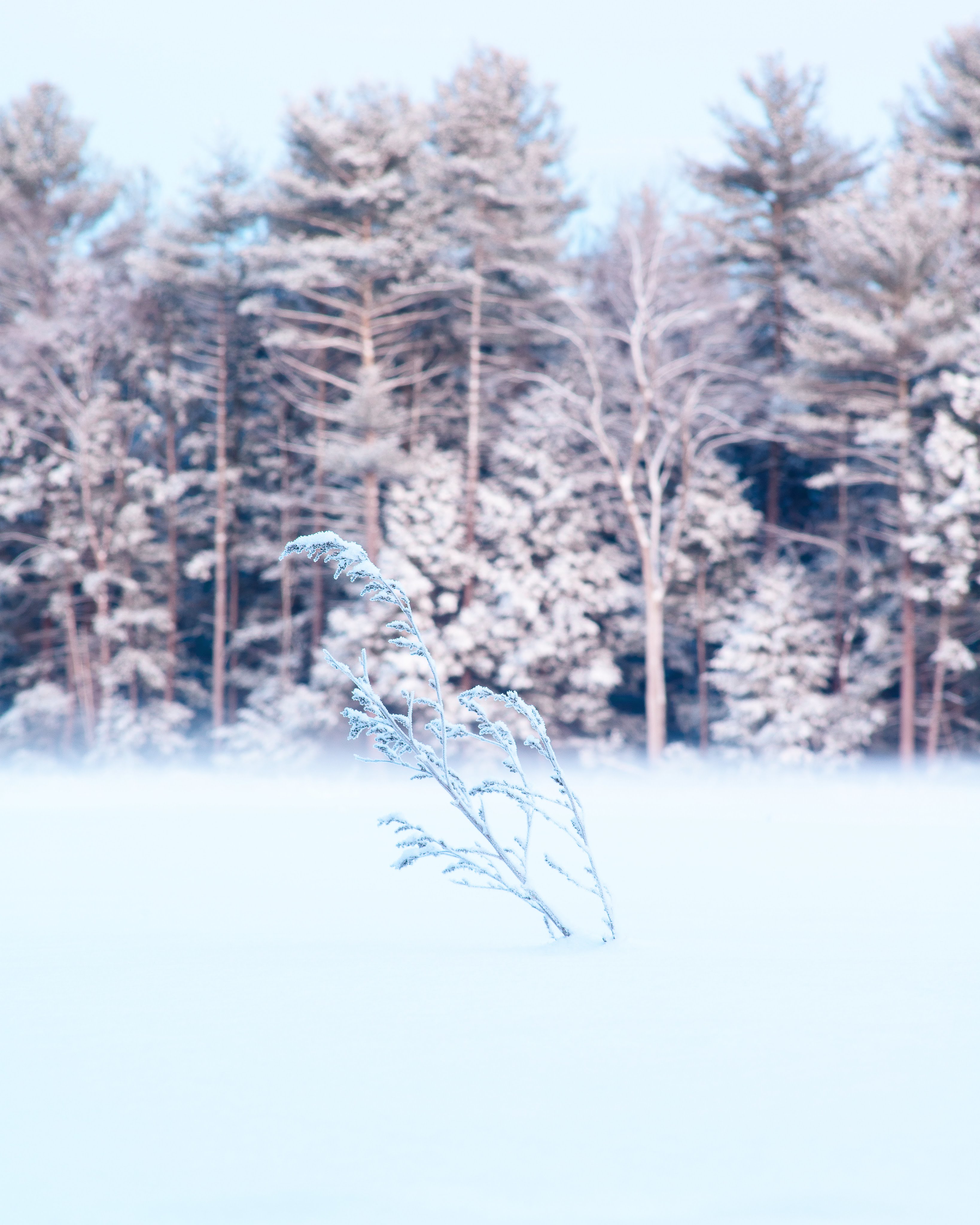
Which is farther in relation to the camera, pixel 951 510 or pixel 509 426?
pixel 509 426

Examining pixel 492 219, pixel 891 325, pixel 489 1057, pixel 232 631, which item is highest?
pixel 492 219

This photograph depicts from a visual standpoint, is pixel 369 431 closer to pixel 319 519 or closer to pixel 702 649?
pixel 319 519

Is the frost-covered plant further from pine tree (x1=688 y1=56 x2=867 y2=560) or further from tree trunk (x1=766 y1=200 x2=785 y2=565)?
pine tree (x1=688 y1=56 x2=867 y2=560)

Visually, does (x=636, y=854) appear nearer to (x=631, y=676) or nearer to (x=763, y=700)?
(x=763, y=700)

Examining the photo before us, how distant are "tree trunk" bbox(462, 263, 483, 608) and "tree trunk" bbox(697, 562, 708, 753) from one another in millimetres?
4206

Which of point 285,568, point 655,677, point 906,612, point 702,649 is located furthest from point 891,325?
point 285,568

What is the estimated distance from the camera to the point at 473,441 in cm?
1778

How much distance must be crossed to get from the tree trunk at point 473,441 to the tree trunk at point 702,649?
13.8ft

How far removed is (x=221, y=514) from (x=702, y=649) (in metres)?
9.58

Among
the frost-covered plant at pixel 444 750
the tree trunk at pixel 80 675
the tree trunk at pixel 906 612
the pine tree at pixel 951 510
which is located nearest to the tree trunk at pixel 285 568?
the tree trunk at pixel 80 675

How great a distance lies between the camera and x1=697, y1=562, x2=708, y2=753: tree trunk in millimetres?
18406

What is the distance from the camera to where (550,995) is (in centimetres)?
284

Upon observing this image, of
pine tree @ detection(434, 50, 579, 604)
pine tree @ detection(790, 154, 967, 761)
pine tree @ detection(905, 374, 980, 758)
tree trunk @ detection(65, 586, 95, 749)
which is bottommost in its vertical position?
tree trunk @ detection(65, 586, 95, 749)

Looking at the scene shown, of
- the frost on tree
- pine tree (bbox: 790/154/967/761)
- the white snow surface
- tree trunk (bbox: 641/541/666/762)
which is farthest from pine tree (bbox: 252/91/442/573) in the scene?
the white snow surface
